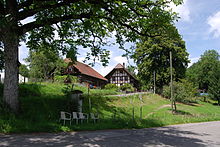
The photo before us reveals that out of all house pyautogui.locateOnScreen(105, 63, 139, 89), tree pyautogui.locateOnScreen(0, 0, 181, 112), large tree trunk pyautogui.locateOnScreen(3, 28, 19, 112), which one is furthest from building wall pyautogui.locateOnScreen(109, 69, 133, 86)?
large tree trunk pyautogui.locateOnScreen(3, 28, 19, 112)

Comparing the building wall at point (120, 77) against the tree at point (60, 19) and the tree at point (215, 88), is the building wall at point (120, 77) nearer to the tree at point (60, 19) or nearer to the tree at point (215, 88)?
the tree at point (215, 88)

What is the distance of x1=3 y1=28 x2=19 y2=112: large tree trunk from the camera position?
10.3 metres

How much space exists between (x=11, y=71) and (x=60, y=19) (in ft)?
12.6

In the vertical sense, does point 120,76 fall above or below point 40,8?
below

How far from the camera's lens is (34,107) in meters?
13.2

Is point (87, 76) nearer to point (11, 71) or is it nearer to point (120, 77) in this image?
point (120, 77)

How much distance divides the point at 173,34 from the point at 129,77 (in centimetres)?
5066

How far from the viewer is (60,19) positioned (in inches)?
446

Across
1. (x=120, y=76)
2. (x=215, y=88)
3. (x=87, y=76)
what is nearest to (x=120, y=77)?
(x=120, y=76)

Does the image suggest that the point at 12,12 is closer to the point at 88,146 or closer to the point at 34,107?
the point at 34,107

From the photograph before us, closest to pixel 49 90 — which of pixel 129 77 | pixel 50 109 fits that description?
pixel 50 109

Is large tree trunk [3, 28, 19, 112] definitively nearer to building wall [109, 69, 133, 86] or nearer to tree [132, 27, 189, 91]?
tree [132, 27, 189, 91]

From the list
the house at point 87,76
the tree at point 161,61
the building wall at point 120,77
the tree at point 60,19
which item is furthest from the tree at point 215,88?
the tree at point 60,19

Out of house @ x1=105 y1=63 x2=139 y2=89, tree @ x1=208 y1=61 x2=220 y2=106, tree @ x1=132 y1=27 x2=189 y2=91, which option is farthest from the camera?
house @ x1=105 y1=63 x2=139 y2=89
